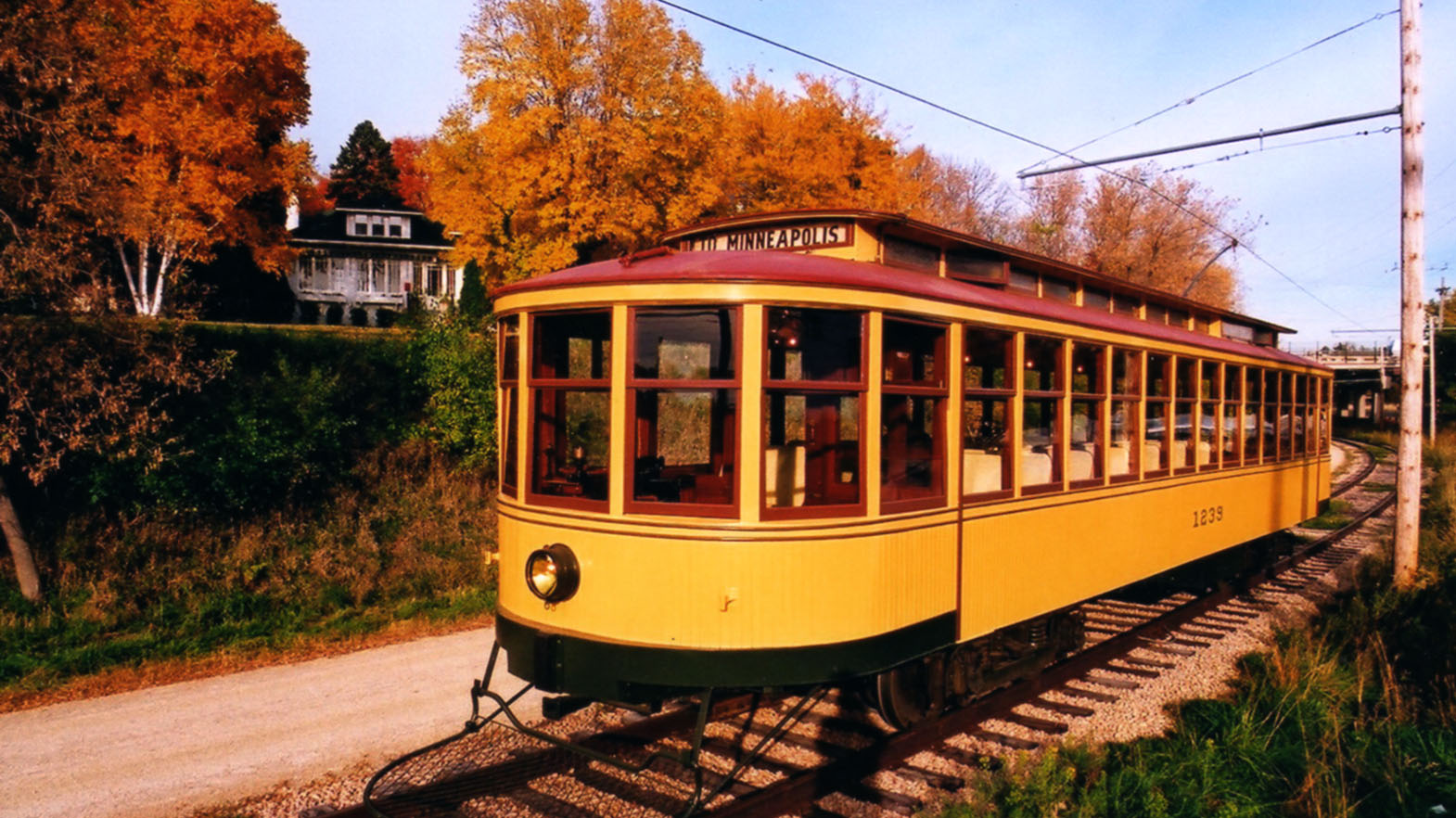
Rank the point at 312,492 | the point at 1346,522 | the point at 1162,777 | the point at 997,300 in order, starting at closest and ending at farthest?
the point at 1162,777, the point at 997,300, the point at 312,492, the point at 1346,522

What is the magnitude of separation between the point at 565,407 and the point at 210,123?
23.5m

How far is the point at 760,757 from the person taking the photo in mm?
5918

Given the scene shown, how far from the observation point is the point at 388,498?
513 inches

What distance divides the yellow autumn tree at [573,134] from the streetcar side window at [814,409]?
16501 millimetres

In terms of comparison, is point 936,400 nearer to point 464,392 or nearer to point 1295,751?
point 1295,751

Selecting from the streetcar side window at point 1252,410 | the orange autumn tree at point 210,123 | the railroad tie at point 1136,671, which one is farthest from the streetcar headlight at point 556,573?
the orange autumn tree at point 210,123

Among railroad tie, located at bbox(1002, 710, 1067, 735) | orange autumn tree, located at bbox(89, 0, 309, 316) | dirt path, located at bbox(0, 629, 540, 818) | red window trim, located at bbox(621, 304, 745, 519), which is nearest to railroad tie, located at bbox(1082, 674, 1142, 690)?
railroad tie, located at bbox(1002, 710, 1067, 735)

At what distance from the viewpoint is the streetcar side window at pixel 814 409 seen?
504 cm

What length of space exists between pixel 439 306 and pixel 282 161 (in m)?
15.7

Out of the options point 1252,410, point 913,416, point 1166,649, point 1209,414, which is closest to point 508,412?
point 913,416

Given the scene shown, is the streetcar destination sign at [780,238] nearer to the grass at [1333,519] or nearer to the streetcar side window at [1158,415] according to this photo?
the streetcar side window at [1158,415]

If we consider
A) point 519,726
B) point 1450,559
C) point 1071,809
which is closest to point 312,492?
point 519,726

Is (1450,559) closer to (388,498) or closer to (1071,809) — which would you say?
(1071,809)

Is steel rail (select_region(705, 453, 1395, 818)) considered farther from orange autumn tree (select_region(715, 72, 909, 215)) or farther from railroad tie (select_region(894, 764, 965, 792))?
orange autumn tree (select_region(715, 72, 909, 215))
